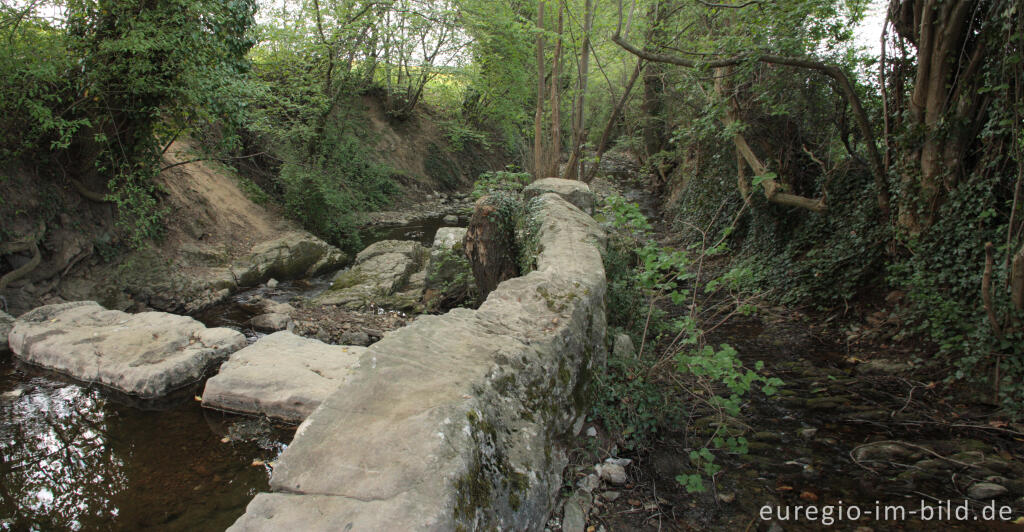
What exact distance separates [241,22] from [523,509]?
331 inches

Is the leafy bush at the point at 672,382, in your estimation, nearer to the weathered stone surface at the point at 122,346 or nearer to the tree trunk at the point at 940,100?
the tree trunk at the point at 940,100

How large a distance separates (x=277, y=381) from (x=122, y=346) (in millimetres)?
2092

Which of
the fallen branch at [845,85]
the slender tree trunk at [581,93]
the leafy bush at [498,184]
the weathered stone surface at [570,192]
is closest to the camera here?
the fallen branch at [845,85]

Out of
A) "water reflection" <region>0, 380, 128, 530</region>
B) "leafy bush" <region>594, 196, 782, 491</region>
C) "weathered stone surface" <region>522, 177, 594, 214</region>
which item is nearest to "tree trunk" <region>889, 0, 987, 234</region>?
"leafy bush" <region>594, 196, 782, 491</region>

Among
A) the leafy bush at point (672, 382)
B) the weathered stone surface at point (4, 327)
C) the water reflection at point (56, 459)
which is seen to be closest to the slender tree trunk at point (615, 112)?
the leafy bush at point (672, 382)

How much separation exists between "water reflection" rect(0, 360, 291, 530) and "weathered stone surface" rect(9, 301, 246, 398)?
24 centimetres

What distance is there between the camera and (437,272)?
25.5ft

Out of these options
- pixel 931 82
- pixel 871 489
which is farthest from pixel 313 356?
pixel 931 82

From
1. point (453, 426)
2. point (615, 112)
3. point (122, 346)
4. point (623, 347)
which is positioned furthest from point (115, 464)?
point (615, 112)

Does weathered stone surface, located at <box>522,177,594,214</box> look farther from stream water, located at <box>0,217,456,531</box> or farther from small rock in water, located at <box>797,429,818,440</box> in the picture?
stream water, located at <box>0,217,456,531</box>

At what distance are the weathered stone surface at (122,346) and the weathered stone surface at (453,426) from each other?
10.9 feet

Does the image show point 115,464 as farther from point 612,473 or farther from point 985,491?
point 985,491

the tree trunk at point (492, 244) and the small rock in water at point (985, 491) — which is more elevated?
the tree trunk at point (492, 244)

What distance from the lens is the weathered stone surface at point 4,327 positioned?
5438 mm
